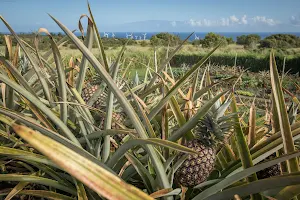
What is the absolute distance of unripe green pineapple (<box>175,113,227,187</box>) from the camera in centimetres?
80

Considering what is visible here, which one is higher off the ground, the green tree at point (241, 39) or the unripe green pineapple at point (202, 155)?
the unripe green pineapple at point (202, 155)

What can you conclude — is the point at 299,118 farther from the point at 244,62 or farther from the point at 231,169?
the point at 244,62

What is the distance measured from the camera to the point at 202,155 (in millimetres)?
798

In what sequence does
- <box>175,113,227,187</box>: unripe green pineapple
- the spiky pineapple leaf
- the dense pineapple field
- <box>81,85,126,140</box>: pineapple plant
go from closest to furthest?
the spiky pineapple leaf → the dense pineapple field → <box>175,113,227,187</box>: unripe green pineapple → <box>81,85,126,140</box>: pineapple plant

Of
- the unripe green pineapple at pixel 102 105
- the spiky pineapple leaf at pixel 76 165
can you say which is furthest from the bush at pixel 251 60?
the spiky pineapple leaf at pixel 76 165

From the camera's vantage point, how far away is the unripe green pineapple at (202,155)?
31.4 inches

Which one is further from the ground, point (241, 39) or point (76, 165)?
point (76, 165)

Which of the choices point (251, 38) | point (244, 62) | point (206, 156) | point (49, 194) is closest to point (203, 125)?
point (206, 156)

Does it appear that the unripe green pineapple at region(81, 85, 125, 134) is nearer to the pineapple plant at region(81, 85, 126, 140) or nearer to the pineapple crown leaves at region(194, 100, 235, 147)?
the pineapple plant at region(81, 85, 126, 140)

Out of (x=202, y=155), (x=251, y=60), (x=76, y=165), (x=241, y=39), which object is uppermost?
(x=76, y=165)

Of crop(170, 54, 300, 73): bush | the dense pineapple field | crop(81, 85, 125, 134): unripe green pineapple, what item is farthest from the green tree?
the dense pineapple field

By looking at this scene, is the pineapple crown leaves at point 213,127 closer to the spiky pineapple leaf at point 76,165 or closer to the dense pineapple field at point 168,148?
the dense pineapple field at point 168,148

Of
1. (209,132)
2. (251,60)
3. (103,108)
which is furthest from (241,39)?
(209,132)

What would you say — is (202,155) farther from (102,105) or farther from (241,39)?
(241,39)
